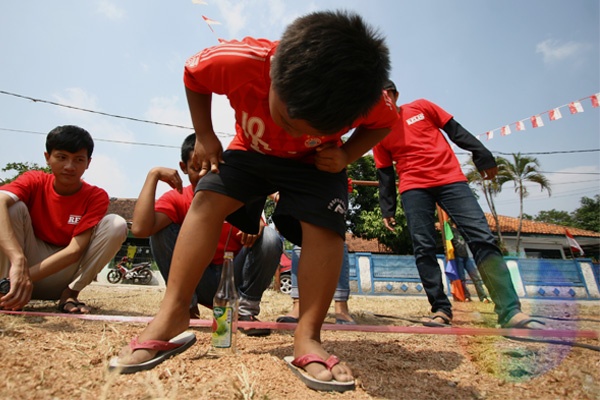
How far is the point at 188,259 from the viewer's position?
1399 millimetres

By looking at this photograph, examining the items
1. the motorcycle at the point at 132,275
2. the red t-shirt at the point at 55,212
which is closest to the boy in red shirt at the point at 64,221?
the red t-shirt at the point at 55,212

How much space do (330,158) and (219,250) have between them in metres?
1.36

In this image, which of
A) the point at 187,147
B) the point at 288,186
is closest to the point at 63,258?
the point at 187,147

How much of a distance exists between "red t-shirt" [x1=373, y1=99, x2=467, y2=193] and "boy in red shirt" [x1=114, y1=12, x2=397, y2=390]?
1298 mm

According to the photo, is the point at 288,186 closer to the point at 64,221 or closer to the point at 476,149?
the point at 476,149

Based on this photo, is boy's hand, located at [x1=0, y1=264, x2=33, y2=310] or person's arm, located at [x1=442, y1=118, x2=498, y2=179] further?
person's arm, located at [x1=442, y1=118, x2=498, y2=179]

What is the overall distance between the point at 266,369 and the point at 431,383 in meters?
0.55

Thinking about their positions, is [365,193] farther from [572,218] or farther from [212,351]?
[572,218]

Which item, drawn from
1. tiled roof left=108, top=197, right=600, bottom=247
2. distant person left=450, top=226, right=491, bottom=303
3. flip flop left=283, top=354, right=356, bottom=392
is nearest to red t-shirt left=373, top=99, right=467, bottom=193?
flip flop left=283, top=354, right=356, bottom=392

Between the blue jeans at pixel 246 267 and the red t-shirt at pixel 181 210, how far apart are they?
64 mm

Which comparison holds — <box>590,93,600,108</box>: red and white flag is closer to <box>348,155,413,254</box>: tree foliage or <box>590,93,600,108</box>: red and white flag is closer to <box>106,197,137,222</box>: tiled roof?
<box>348,155,413,254</box>: tree foliage

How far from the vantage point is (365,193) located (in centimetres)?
2189

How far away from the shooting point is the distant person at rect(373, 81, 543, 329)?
226 cm

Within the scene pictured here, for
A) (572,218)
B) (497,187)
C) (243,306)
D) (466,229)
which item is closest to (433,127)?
(466,229)
